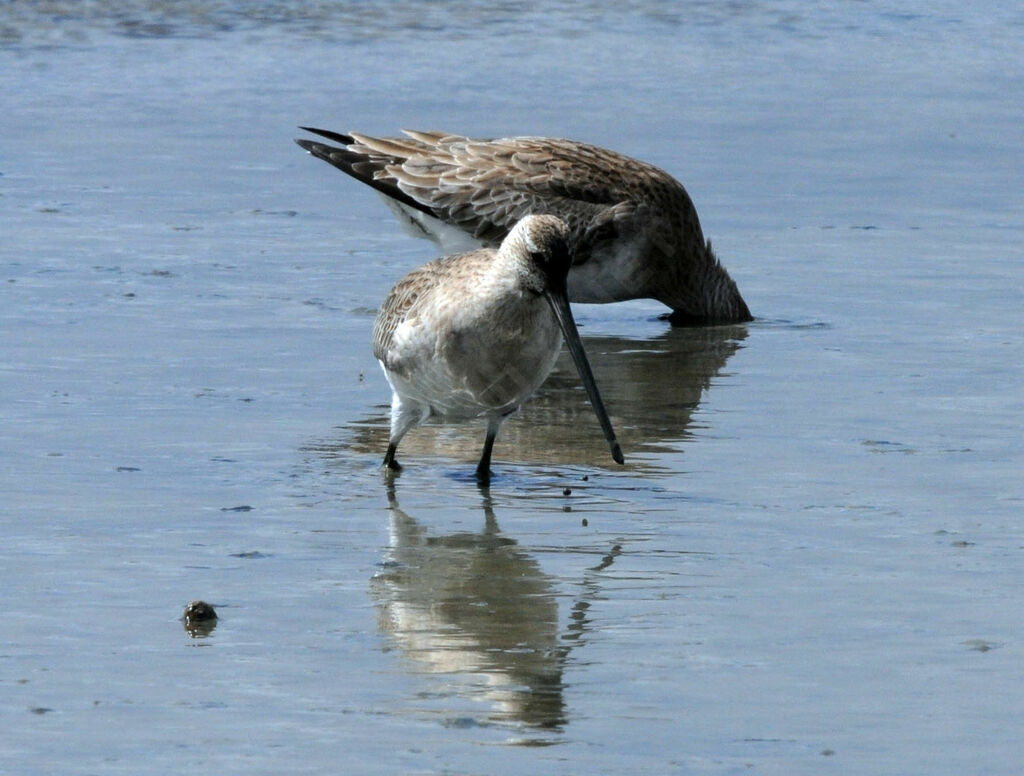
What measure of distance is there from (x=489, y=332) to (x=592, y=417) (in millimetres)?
1754

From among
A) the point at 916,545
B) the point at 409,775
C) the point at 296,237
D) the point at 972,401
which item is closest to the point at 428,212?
the point at 296,237

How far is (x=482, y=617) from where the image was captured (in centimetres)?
604

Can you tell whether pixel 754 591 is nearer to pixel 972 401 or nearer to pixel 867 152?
pixel 972 401

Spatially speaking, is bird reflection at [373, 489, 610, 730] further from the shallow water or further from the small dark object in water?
the small dark object in water

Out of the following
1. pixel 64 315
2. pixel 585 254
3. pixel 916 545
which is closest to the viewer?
pixel 916 545

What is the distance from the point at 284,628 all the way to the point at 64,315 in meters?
4.62

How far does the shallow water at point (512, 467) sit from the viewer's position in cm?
520

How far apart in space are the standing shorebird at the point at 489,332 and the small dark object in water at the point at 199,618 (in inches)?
68.7

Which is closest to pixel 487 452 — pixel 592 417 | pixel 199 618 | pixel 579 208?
pixel 592 417

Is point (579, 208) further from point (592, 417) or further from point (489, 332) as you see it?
point (489, 332)

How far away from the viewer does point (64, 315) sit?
10070mm

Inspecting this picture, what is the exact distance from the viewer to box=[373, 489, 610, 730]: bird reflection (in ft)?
17.7

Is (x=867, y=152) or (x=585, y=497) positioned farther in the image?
(x=867, y=152)

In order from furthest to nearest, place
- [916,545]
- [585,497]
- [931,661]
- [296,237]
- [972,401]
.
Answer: [296,237]
[972,401]
[585,497]
[916,545]
[931,661]
